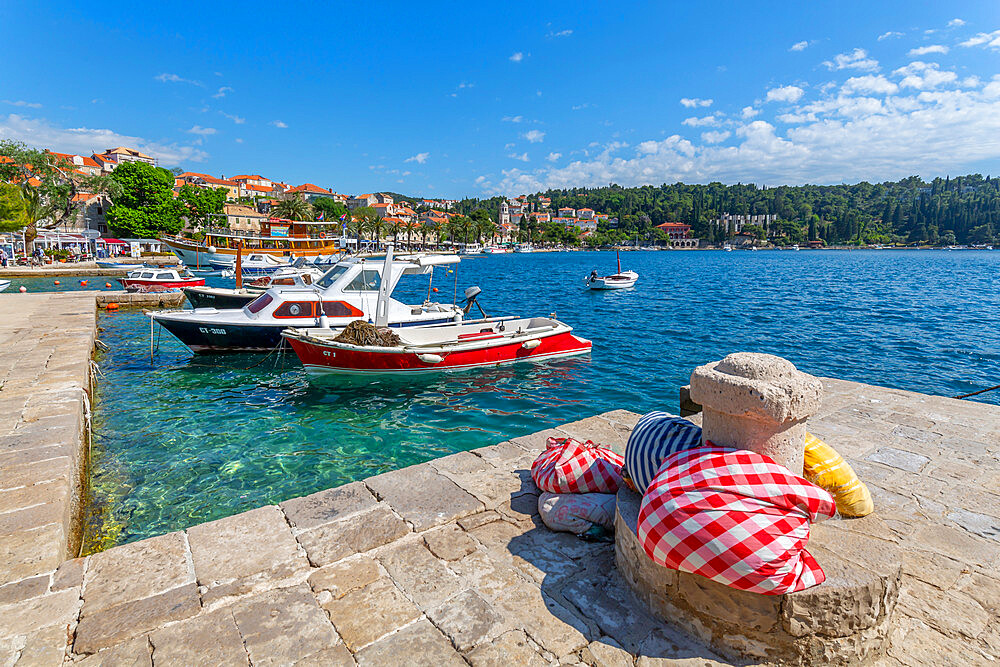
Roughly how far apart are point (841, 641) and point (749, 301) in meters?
33.9

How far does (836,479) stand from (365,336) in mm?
9875

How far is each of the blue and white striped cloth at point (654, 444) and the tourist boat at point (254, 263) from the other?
36634 mm

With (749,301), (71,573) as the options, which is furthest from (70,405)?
(749,301)

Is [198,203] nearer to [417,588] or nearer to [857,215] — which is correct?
[417,588]

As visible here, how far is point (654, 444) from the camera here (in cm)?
326

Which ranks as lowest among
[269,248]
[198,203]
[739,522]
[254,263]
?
[739,522]

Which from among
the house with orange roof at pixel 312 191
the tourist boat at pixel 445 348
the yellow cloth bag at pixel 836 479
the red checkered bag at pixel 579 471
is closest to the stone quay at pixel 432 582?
the yellow cloth bag at pixel 836 479

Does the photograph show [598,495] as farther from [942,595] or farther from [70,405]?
[70,405]

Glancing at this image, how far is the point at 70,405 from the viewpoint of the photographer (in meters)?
7.22

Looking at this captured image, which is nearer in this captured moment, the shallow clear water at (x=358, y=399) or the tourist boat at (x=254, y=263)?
the shallow clear water at (x=358, y=399)

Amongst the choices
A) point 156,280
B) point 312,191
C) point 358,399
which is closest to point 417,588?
point 358,399

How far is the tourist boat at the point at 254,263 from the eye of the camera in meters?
36.9

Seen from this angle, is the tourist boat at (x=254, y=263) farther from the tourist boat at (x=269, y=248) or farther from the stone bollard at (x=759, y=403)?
the stone bollard at (x=759, y=403)

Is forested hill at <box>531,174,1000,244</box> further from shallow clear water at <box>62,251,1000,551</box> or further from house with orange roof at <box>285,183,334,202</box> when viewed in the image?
shallow clear water at <box>62,251,1000,551</box>
